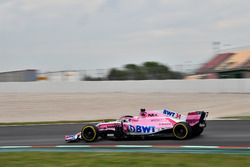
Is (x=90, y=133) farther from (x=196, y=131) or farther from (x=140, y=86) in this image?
(x=140, y=86)

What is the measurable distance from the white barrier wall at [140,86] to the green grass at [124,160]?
71.2ft

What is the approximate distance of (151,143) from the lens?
504 inches

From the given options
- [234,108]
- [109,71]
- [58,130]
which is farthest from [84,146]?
[109,71]

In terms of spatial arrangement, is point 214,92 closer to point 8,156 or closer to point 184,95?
point 184,95

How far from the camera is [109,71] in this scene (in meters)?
39.9

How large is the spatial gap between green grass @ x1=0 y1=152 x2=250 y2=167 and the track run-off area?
882mm

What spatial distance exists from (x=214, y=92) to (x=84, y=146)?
807 inches

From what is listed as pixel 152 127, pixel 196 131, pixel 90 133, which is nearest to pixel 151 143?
pixel 152 127

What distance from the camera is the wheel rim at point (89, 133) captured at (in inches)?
548

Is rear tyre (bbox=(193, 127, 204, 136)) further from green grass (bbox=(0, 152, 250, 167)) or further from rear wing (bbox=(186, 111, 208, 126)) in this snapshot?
green grass (bbox=(0, 152, 250, 167))

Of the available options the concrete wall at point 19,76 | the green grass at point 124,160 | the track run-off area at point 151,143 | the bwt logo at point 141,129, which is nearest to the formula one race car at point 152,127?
the bwt logo at point 141,129

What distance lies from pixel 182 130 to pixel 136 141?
1467 mm

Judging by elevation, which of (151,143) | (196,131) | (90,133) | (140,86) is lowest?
(151,143)

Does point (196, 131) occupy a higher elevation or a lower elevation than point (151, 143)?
higher
